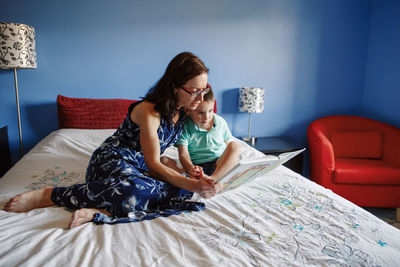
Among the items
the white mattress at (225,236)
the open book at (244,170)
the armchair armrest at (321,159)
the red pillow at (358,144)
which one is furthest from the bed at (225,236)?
the red pillow at (358,144)

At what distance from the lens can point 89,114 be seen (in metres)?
2.18

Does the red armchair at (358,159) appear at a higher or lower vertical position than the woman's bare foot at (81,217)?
lower

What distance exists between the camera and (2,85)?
7.20 feet

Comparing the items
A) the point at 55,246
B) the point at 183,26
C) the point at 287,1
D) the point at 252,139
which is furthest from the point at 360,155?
the point at 55,246

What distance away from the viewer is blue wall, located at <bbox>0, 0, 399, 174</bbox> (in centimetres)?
225

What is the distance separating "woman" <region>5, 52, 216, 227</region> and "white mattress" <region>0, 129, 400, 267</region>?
6 centimetres

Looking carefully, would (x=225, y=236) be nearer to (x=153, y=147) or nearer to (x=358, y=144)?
(x=153, y=147)

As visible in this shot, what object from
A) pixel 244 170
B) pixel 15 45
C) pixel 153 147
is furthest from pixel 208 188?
pixel 15 45

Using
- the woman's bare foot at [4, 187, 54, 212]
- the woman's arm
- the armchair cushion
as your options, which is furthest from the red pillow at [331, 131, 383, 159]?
the woman's bare foot at [4, 187, 54, 212]

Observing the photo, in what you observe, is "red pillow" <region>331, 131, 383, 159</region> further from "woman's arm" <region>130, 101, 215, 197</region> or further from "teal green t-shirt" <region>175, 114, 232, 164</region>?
"woman's arm" <region>130, 101, 215, 197</region>

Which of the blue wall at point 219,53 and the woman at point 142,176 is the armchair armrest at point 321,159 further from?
the woman at point 142,176

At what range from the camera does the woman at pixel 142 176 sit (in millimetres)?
1007

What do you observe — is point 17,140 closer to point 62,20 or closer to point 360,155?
point 62,20

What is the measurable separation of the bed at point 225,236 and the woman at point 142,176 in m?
0.06
